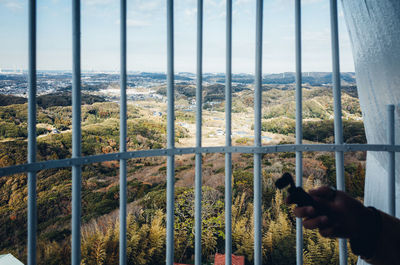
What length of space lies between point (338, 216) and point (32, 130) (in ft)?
4.36

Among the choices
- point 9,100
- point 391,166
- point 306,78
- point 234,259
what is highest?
point 306,78

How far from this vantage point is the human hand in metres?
0.86

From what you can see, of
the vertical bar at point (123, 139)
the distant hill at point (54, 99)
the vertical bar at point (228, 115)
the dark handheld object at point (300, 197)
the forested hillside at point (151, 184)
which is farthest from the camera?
the forested hillside at point (151, 184)

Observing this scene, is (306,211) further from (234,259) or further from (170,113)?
(234,259)

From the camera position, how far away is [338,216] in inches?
34.1

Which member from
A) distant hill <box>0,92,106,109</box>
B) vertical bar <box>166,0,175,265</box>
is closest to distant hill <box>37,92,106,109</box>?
distant hill <box>0,92,106,109</box>

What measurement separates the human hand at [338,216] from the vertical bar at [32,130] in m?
1.19

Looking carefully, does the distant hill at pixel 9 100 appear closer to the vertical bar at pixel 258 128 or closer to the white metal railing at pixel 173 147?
the white metal railing at pixel 173 147

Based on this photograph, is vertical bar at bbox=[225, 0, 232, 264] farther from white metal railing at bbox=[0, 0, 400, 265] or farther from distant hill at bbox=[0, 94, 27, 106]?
distant hill at bbox=[0, 94, 27, 106]

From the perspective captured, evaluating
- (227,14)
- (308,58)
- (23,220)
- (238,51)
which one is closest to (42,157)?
(23,220)

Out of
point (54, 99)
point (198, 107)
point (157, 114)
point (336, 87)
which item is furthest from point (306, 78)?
point (54, 99)

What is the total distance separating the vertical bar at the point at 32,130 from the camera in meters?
1.41

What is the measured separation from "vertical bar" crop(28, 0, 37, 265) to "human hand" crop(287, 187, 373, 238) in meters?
1.19

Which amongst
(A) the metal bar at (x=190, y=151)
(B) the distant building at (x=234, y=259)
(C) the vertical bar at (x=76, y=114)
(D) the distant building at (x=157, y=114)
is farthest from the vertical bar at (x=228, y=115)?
(D) the distant building at (x=157, y=114)
